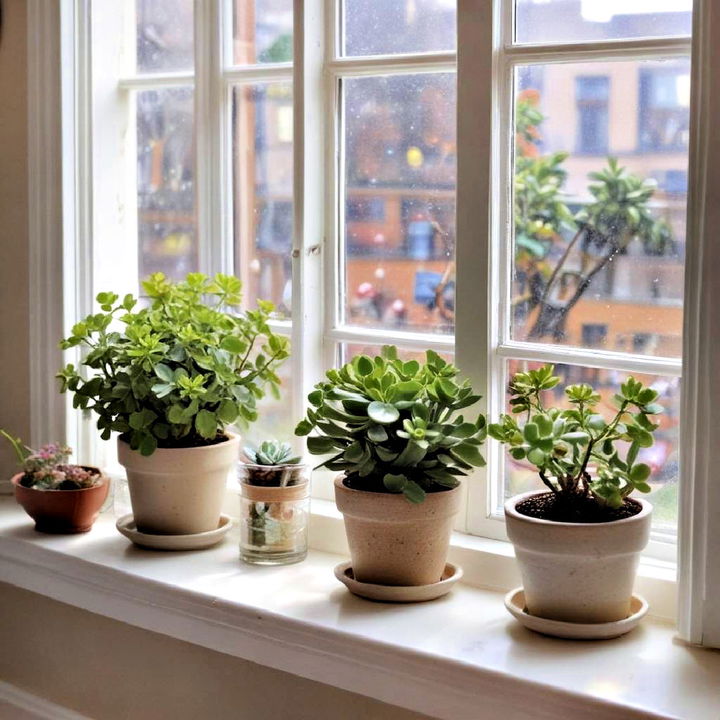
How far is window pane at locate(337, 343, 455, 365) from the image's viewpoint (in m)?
2.36

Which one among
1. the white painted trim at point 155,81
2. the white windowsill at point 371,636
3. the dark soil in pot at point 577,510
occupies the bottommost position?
the white windowsill at point 371,636

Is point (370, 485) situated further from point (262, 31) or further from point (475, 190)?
point (262, 31)

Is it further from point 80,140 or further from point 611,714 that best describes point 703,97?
point 80,140

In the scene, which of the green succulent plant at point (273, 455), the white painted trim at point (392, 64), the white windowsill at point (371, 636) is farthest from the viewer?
the green succulent plant at point (273, 455)

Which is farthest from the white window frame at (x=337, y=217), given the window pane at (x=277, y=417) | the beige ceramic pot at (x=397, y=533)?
the beige ceramic pot at (x=397, y=533)

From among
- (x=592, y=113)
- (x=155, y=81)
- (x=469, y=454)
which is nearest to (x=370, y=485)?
(x=469, y=454)

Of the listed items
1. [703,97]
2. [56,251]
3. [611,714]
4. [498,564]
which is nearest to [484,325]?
[498,564]

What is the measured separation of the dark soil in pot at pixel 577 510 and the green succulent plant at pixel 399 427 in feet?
0.46

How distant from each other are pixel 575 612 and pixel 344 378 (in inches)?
23.5

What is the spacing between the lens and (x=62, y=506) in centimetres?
257

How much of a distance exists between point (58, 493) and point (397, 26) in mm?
1243

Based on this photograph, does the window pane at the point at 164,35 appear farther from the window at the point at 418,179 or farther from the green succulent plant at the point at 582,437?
the green succulent plant at the point at 582,437

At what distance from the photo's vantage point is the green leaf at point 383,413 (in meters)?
2.05

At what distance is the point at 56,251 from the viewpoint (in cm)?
273
